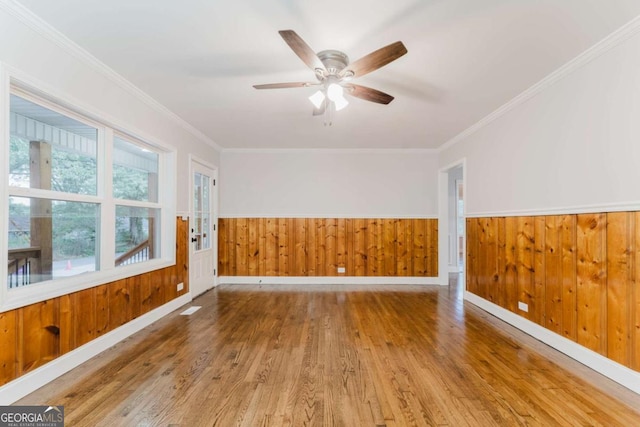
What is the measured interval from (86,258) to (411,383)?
9.72 feet

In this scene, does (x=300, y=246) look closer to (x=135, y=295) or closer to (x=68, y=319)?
(x=135, y=295)

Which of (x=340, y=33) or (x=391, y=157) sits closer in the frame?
(x=340, y=33)

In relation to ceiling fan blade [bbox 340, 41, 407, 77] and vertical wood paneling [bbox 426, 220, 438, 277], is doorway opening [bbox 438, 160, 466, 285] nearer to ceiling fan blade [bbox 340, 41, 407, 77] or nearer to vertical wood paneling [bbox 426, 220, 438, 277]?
vertical wood paneling [bbox 426, 220, 438, 277]

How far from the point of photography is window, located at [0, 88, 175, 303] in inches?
84.0

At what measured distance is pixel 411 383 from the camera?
7.33 ft

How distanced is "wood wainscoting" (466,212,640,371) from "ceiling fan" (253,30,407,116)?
2036 mm

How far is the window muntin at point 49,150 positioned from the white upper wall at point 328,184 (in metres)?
3.04

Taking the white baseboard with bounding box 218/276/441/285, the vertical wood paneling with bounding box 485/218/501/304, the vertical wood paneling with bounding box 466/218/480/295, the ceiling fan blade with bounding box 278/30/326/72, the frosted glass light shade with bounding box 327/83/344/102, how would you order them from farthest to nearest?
1. the white baseboard with bounding box 218/276/441/285
2. the vertical wood paneling with bounding box 466/218/480/295
3. the vertical wood paneling with bounding box 485/218/501/304
4. the frosted glass light shade with bounding box 327/83/344/102
5. the ceiling fan blade with bounding box 278/30/326/72

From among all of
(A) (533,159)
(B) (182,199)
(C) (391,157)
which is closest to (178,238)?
(B) (182,199)

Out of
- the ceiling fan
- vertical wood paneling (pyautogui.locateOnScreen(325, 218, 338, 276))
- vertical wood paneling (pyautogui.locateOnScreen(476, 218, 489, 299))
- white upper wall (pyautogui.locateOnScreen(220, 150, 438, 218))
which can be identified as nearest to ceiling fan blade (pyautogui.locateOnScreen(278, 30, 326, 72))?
the ceiling fan

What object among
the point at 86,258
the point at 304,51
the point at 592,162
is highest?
the point at 304,51

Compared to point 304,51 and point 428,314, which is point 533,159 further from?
point 304,51

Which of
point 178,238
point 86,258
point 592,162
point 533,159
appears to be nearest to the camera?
point 592,162

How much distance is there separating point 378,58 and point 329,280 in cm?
431
